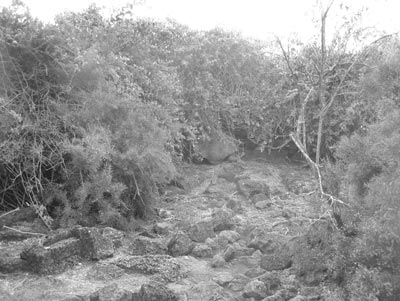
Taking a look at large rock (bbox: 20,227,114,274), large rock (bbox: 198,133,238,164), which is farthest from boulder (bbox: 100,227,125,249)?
large rock (bbox: 198,133,238,164)

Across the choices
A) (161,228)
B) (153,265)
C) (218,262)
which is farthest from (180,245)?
(161,228)

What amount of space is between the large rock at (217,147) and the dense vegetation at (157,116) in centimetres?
19

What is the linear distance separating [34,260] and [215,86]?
666 centimetres

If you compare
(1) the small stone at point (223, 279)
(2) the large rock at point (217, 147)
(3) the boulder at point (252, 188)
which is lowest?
(1) the small stone at point (223, 279)

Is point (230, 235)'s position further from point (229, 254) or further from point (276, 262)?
point (276, 262)

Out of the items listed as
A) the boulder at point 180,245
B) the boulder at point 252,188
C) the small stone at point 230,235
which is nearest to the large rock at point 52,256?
the boulder at point 180,245

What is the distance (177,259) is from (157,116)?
3.16m

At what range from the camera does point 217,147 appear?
12.3m

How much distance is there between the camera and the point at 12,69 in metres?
8.41

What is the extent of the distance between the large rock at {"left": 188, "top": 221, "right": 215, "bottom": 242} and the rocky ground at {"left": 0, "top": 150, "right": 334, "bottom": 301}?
0.02m

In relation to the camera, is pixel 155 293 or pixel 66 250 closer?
pixel 155 293

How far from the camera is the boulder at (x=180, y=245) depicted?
24.1 ft

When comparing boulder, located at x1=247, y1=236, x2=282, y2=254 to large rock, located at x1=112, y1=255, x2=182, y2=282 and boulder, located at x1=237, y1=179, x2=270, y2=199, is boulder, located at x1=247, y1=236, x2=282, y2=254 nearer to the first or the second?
large rock, located at x1=112, y1=255, x2=182, y2=282

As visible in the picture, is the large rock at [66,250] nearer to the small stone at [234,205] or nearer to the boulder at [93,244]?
the boulder at [93,244]
